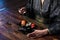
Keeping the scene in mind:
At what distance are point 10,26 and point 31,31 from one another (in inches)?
10.0

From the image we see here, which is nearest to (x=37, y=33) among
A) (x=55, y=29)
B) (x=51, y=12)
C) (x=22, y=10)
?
(x=55, y=29)

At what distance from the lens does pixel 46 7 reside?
1533 millimetres

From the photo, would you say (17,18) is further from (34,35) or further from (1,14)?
(34,35)

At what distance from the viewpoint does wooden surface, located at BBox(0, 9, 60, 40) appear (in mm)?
1361

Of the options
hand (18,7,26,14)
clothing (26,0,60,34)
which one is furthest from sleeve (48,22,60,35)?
hand (18,7,26,14)

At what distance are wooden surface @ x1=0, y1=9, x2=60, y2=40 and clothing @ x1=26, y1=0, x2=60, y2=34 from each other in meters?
0.10

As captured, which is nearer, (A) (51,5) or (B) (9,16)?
(A) (51,5)

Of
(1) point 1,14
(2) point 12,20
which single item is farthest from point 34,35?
(1) point 1,14

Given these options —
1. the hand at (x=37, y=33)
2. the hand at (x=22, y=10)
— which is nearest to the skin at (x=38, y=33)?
the hand at (x=37, y=33)

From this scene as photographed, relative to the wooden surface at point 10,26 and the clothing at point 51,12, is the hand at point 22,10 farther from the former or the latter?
the clothing at point 51,12

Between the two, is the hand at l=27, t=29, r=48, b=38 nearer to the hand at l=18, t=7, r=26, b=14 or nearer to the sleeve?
the sleeve

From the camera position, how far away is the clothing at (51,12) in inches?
55.1

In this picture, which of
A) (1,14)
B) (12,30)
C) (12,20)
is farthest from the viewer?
(1,14)

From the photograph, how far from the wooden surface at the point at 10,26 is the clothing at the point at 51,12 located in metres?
0.10
